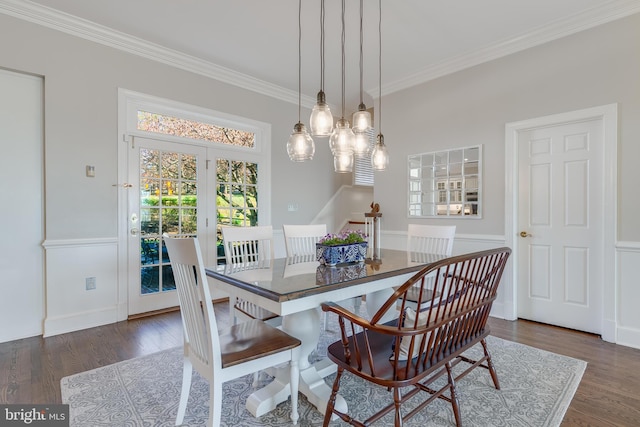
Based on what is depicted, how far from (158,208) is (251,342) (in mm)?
2489

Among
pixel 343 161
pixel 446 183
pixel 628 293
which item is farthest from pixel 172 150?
pixel 628 293

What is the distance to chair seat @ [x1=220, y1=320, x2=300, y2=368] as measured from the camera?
1469mm

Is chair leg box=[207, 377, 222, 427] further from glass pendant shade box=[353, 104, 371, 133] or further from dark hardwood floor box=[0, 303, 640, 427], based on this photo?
glass pendant shade box=[353, 104, 371, 133]

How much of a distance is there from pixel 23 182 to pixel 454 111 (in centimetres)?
440

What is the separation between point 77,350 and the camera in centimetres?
257

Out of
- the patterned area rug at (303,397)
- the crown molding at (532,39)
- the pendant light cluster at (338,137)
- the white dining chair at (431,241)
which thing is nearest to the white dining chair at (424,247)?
the white dining chair at (431,241)

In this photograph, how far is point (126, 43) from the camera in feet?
10.6

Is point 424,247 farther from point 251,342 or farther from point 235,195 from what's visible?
point 235,195

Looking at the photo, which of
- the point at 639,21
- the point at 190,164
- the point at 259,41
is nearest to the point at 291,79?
the point at 259,41

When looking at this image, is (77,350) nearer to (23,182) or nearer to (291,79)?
(23,182)

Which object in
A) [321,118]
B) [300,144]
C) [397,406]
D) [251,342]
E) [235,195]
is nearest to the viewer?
[397,406]

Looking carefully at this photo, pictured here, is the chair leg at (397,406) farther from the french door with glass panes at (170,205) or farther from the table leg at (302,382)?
the french door with glass panes at (170,205)

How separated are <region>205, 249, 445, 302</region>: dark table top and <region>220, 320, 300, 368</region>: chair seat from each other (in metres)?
0.28

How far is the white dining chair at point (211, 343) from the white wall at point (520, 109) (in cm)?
280
